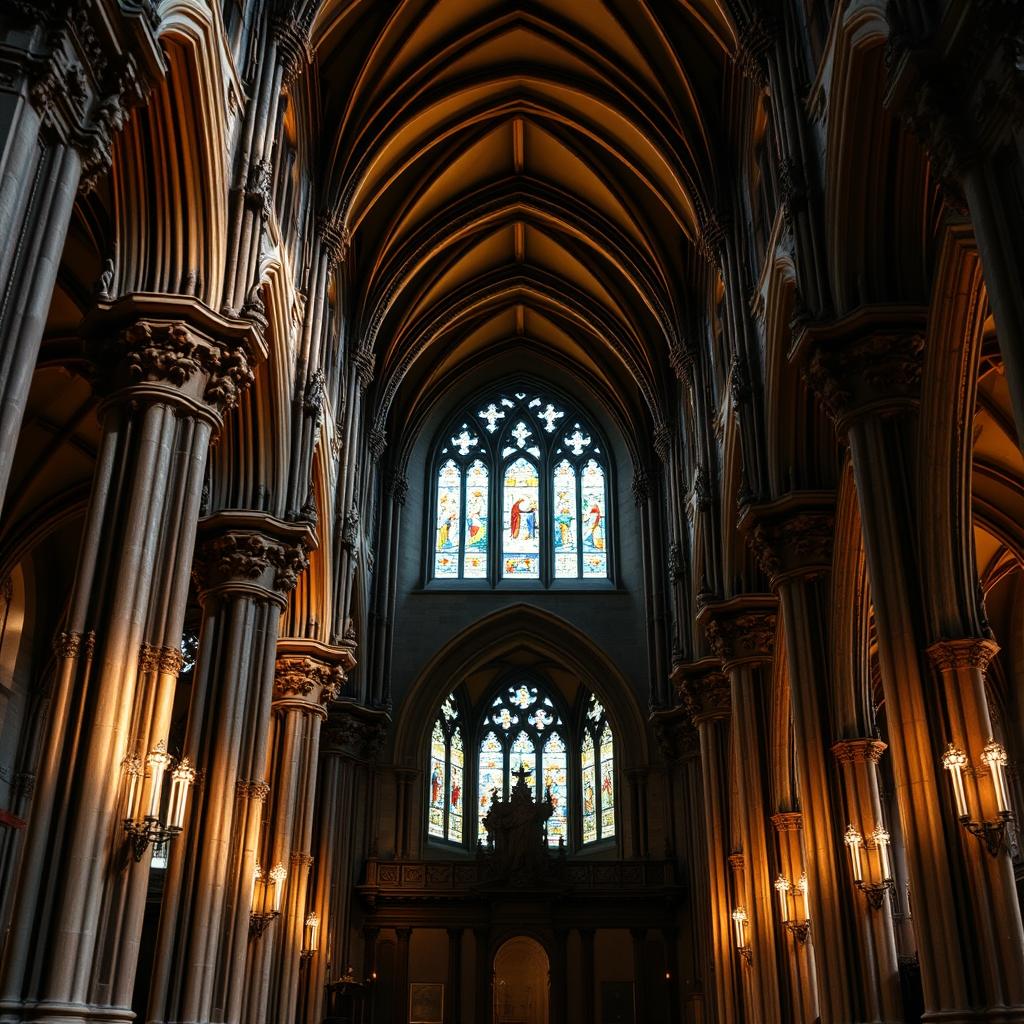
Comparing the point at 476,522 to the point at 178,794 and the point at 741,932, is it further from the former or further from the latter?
the point at 178,794

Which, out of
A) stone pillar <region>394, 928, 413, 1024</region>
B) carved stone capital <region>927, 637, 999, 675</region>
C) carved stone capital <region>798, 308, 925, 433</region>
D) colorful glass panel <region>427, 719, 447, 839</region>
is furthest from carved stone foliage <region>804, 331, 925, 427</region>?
colorful glass panel <region>427, 719, 447, 839</region>

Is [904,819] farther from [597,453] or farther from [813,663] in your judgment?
[597,453]

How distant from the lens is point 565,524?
3516cm

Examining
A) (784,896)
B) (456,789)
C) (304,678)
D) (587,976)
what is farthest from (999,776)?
(456,789)

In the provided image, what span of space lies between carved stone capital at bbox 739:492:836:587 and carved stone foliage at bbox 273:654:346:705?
27.7 ft

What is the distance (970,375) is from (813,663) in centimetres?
515

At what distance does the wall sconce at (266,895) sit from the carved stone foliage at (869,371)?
35.1 feet

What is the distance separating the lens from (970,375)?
41.2 ft

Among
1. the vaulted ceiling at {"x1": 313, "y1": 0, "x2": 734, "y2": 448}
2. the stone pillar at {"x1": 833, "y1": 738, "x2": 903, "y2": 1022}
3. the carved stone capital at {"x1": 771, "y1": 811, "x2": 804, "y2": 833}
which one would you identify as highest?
the vaulted ceiling at {"x1": 313, "y1": 0, "x2": 734, "y2": 448}

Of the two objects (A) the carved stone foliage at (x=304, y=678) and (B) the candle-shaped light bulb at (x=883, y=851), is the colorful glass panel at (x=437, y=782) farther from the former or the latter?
(B) the candle-shaped light bulb at (x=883, y=851)

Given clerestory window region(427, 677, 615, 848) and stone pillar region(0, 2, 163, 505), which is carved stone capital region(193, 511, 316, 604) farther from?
clerestory window region(427, 677, 615, 848)

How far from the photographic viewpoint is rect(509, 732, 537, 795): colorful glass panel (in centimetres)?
3491

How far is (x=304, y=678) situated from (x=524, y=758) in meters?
15.4

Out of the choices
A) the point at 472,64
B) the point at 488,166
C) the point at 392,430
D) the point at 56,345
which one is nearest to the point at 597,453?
the point at 392,430
